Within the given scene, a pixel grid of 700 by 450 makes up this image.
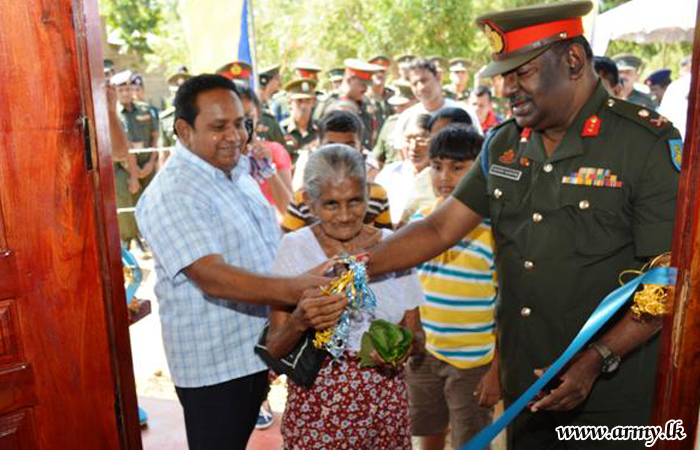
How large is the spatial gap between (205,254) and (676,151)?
5.67ft

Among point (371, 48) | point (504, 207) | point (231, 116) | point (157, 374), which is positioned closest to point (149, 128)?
point (157, 374)

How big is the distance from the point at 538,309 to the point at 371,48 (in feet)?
67.3

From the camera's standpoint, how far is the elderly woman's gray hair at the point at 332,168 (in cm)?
232

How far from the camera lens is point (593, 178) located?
7.11 feet

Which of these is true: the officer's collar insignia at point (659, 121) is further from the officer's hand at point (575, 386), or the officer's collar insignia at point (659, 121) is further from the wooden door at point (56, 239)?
the wooden door at point (56, 239)

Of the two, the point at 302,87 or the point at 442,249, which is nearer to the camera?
the point at 442,249

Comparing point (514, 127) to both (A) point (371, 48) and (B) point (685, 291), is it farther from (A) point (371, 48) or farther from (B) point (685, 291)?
(A) point (371, 48)

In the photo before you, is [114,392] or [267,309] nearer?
[114,392]

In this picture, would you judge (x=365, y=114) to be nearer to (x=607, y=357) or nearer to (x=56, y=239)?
(x=607, y=357)

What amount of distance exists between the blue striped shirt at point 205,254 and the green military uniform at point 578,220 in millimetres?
1086

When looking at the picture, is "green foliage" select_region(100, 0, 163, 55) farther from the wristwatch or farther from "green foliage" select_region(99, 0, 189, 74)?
the wristwatch

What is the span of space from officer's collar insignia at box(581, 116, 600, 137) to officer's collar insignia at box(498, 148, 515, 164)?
30 centimetres

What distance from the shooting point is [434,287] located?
3.07 meters

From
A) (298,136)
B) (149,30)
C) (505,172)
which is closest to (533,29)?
(505,172)
